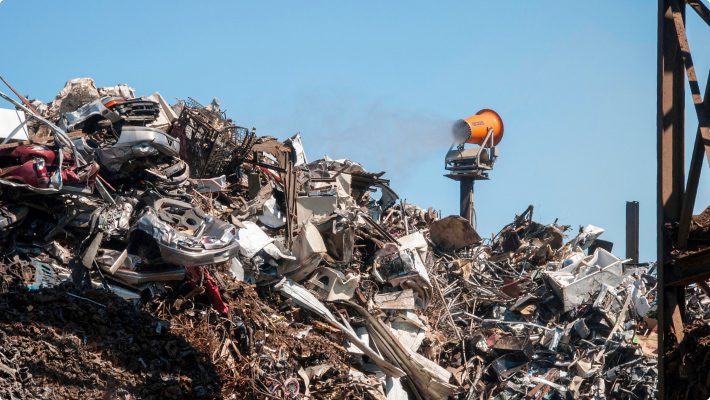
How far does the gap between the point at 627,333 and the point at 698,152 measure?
8.97 m

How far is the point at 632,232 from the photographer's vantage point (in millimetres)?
22062

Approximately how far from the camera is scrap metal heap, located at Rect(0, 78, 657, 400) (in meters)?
10.7

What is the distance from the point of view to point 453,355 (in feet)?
47.4

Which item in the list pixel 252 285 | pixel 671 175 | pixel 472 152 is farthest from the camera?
pixel 472 152

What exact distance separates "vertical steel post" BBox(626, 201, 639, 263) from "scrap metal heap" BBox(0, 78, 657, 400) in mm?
4030

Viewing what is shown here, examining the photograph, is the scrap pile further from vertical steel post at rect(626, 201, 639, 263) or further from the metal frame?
vertical steel post at rect(626, 201, 639, 263)

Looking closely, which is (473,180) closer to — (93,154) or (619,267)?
(619,267)

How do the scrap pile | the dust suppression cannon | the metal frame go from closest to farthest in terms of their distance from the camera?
1. the scrap pile
2. the metal frame
3. the dust suppression cannon

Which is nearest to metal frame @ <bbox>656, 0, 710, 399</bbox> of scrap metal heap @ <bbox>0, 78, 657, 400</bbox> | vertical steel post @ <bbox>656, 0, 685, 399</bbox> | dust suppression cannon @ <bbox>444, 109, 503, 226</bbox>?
vertical steel post @ <bbox>656, 0, 685, 399</bbox>

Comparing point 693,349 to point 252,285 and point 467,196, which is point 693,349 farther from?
point 467,196

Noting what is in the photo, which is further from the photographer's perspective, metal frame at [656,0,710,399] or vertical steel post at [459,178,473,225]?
vertical steel post at [459,178,473,225]

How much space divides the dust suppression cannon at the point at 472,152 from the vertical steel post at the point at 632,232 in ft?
13.3

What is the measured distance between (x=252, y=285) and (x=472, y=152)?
1023 cm

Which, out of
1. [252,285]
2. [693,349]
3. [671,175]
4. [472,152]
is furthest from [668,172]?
[472,152]
